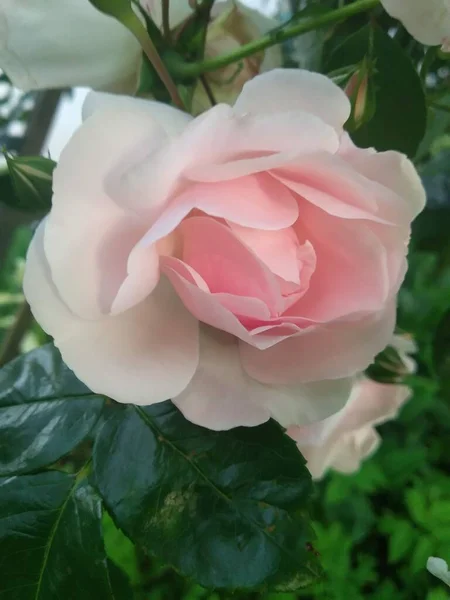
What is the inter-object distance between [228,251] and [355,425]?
222mm

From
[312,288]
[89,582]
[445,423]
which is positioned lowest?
[445,423]

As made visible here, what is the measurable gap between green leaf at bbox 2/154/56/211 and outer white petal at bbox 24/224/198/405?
0.25 ft

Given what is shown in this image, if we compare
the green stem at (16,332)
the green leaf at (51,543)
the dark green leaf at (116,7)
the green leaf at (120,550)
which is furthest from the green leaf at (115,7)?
the green leaf at (120,550)

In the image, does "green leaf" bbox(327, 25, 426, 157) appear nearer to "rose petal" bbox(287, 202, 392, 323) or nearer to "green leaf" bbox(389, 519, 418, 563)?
"rose petal" bbox(287, 202, 392, 323)

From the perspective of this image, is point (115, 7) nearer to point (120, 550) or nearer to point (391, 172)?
point (391, 172)

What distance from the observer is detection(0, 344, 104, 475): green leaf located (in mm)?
264

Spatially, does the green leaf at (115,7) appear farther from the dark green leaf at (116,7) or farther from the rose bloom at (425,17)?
the rose bloom at (425,17)

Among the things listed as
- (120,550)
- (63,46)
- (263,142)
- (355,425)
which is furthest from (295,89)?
(120,550)

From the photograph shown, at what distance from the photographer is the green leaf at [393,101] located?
30cm

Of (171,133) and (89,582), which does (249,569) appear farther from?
(171,133)

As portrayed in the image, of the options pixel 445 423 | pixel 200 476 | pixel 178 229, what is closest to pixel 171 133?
pixel 178 229

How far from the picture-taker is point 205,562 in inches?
9.5

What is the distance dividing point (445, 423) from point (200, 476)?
1053 millimetres

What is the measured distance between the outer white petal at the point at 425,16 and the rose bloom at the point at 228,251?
60 mm
